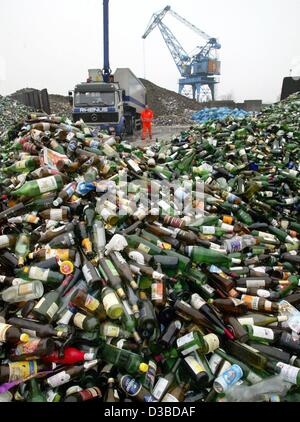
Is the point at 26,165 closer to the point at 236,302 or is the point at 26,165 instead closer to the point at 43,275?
the point at 43,275

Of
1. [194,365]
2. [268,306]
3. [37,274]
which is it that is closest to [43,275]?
[37,274]

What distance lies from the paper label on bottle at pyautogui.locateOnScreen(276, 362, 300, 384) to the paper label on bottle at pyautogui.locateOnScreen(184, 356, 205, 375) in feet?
1.97

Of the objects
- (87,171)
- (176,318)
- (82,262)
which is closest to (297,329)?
(176,318)

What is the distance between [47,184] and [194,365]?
8.00 ft

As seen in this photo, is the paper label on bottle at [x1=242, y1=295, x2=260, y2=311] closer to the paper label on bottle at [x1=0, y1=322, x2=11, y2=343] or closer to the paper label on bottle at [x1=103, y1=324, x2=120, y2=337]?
the paper label on bottle at [x1=103, y1=324, x2=120, y2=337]

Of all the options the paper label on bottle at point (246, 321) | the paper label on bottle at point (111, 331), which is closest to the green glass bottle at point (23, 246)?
the paper label on bottle at point (111, 331)

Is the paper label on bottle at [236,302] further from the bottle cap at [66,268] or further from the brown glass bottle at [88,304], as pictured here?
the bottle cap at [66,268]

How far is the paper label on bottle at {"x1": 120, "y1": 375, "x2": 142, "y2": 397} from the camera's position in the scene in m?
2.15

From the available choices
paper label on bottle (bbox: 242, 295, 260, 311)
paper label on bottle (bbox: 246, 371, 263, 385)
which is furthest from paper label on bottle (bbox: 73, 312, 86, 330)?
paper label on bottle (bbox: 242, 295, 260, 311)

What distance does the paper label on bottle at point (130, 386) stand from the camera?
84.5 inches

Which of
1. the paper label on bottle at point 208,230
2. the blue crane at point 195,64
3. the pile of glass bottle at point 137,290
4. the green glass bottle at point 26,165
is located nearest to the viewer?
the pile of glass bottle at point 137,290

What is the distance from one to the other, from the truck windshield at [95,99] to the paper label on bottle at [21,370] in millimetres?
13711

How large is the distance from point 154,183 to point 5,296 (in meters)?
2.66
